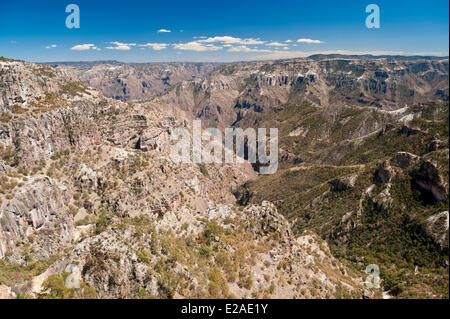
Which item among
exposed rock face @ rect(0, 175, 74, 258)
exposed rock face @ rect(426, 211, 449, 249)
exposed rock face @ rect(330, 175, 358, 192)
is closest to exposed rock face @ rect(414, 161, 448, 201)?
exposed rock face @ rect(426, 211, 449, 249)

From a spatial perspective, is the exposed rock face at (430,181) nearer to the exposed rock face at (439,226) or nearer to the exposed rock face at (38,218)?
the exposed rock face at (439,226)

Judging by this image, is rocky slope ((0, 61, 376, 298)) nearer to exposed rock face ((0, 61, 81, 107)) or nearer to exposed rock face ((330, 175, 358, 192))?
exposed rock face ((0, 61, 81, 107))

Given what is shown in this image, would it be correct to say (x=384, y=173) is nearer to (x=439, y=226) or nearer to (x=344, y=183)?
(x=344, y=183)

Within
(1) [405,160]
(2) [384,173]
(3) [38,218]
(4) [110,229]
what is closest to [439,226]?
(2) [384,173]
